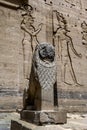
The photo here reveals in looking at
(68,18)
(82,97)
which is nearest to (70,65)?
(82,97)

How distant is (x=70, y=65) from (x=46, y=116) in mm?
5085

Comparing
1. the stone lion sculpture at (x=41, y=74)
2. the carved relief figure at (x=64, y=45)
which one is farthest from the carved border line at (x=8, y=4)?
→ the stone lion sculpture at (x=41, y=74)

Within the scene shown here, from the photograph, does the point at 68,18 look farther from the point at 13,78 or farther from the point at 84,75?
the point at 13,78

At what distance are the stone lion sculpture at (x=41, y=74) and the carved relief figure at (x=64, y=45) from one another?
13.2 ft

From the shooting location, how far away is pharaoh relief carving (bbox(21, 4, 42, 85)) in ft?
29.7

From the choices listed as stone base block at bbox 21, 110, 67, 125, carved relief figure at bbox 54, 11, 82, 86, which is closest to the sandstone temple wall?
carved relief figure at bbox 54, 11, 82, 86

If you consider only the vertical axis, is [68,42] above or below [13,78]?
above

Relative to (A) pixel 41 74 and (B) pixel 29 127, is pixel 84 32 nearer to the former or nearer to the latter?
(A) pixel 41 74

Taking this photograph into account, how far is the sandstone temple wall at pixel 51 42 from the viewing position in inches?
335

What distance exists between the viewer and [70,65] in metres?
10.4

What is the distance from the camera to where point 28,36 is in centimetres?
932

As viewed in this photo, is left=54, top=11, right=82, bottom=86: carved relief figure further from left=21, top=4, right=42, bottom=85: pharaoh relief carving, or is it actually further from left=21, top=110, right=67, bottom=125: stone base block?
left=21, top=110, right=67, bottom=125: stone base block

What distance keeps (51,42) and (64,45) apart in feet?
2.18

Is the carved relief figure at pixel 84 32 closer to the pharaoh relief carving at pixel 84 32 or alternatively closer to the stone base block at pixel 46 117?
the pharaoh relief carving at pixel 84 32
